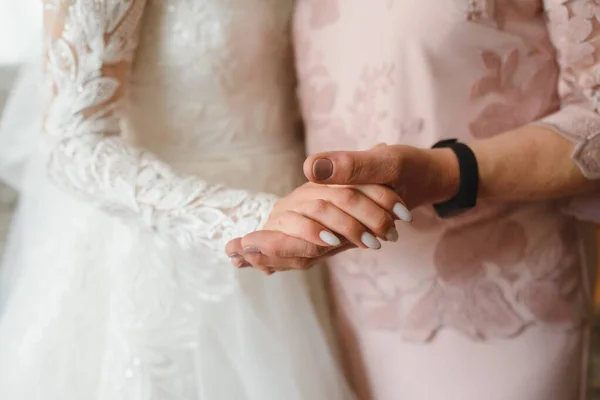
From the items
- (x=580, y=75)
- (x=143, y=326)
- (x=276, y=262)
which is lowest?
(x=143, y=326)

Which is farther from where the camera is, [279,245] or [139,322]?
[139,322]

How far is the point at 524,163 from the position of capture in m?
0.56

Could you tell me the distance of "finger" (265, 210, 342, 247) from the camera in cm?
46

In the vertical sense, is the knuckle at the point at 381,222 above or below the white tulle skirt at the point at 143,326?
above

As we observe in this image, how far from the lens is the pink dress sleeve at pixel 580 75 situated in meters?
0.55

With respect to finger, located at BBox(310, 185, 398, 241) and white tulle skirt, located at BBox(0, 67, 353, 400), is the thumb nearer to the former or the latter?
finger, located at BBox(310, 185, 398, 241)

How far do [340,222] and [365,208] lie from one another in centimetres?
2

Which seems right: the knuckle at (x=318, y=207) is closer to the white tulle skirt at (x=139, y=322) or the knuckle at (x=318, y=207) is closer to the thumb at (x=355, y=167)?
the thumb at (x=355, y=167)

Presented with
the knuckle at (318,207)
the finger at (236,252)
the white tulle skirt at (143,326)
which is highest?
the knuckle at (318,207)

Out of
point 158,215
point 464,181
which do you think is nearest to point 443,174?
point 464,181

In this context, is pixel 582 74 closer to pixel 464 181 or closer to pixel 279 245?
pixel 464 181

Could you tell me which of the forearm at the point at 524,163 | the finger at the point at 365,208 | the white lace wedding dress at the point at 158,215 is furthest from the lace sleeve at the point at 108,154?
the forearm at the point at 524,163

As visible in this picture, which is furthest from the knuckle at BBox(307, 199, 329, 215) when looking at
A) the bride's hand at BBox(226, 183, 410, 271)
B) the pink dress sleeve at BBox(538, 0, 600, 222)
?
the pink dress sleeve at BBox(538, 0, 600, 222)

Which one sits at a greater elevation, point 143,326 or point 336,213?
point 336,213
